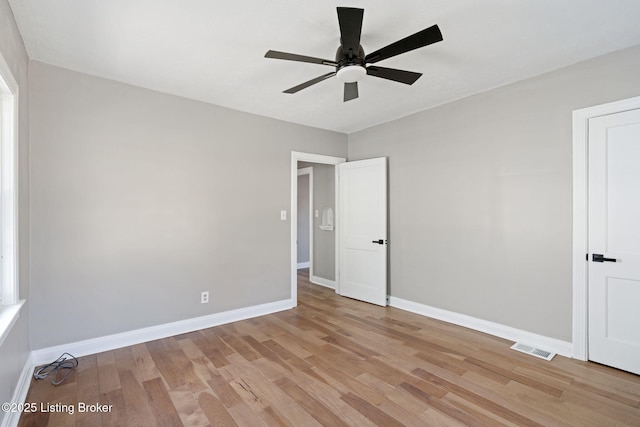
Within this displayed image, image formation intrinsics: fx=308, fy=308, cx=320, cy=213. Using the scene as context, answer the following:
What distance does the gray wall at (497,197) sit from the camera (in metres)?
2.77

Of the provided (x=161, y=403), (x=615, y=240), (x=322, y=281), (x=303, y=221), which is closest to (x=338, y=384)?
(x=161, y=403)

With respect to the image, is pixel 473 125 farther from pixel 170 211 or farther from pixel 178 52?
pixel 170 211

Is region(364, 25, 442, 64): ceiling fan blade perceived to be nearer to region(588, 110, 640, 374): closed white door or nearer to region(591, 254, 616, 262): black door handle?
region(588, 110, 640, 374): closed white door

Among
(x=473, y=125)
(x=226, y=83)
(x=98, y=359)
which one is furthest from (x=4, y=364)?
(x=473, y=125)

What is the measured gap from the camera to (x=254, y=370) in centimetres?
257

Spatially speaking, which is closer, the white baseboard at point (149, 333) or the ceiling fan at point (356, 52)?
the ceiling fan at point (356, 52)

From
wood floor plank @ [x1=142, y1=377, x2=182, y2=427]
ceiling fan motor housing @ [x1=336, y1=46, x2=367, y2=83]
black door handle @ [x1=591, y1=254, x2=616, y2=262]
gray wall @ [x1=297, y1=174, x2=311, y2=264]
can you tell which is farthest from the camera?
gray wall @ [x1=297, y1=174, x2=311, y2=264]

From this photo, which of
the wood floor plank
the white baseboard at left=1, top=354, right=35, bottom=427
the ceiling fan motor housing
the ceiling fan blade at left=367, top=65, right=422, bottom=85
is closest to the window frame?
the white baseboard at left=1, top=354, right=35, bottom=427

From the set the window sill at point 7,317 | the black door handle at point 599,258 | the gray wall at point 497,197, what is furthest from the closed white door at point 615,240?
the window sill at point 7,317

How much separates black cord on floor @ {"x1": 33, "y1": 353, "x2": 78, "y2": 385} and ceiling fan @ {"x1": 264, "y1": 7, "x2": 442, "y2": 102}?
9.53ft

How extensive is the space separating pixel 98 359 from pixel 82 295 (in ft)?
1.93

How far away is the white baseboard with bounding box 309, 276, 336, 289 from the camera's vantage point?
5303 mm

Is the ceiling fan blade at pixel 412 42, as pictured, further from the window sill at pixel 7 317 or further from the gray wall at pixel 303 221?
the gray wall at pixel 303 221

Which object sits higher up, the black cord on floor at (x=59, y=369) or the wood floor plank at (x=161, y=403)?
the black cord on floor at (x=59, y=369)
